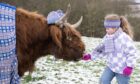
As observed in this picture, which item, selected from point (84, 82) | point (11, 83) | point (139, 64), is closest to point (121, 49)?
point (11, 83)

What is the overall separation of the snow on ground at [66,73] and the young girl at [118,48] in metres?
3.07

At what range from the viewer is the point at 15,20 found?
5.12 meters

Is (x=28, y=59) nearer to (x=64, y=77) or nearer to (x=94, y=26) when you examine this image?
(x=64, y=77)

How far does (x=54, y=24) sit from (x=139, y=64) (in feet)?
32.6

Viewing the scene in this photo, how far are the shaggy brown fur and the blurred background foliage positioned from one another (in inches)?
957

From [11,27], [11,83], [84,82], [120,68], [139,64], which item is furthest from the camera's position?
[139,64]

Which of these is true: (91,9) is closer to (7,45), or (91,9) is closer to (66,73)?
(66,73)

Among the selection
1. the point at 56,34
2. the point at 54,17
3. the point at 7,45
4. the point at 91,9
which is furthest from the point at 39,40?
the point at 91,9

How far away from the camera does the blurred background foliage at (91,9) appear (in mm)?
30656

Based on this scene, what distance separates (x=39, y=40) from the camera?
5402 millimetres

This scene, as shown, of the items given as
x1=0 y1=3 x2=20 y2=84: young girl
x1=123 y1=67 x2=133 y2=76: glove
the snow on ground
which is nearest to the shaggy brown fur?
x1=0 y1=3 x2=20 y2=84: young girl

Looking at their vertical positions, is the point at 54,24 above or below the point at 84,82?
above

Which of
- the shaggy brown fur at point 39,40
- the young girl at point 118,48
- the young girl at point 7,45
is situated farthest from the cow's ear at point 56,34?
the young girl at point 118,48

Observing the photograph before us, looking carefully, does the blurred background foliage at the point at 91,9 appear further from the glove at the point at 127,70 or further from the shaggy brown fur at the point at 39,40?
the shaggy brown fur at the point at 39,40
